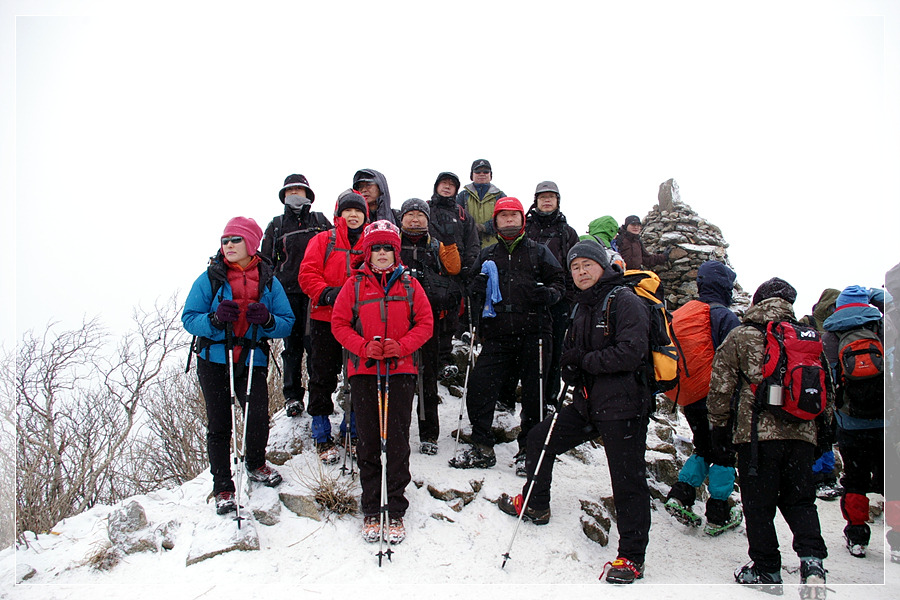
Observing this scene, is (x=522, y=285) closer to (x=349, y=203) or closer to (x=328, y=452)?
(x=349, y=203)

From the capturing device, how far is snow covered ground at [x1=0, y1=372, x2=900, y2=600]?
3.46 meters

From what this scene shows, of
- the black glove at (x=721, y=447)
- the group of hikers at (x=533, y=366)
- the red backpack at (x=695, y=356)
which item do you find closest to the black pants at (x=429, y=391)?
the group of hikers at (x=533, y=366)

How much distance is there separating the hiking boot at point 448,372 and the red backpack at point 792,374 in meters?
4.46

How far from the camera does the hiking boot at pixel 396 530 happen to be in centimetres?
387

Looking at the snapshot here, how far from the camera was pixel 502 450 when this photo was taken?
18.7ft

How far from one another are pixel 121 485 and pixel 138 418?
2.82 meters

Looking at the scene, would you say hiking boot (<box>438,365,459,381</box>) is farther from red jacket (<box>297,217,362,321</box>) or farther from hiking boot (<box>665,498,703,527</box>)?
hiking boot (<box>665,498,703,527</box>)

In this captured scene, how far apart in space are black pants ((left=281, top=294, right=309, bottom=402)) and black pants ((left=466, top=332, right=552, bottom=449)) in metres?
2.10

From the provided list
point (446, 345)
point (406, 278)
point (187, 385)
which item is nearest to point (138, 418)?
point (187, 385)

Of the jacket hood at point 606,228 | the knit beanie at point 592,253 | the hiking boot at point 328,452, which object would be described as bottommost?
the hiking boot at point 328,452

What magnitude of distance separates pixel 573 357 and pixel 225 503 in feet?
11.1

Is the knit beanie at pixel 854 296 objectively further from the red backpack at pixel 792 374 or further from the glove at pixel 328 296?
the glove at pixel 328 296

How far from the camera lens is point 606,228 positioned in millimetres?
6648

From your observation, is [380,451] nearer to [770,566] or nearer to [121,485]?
[770,566]
